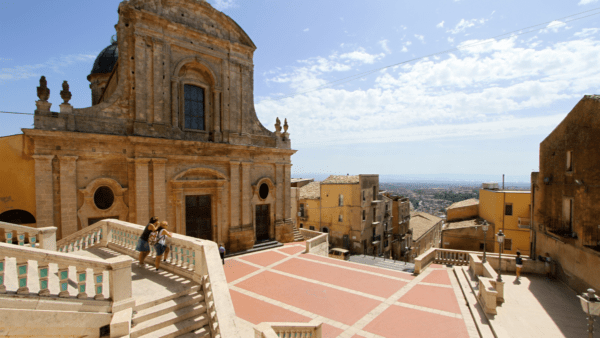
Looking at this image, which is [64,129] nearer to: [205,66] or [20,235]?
[20,235]

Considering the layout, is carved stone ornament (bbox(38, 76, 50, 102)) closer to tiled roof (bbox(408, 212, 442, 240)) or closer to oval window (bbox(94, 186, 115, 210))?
oval window (bbox(94, 186, 115, 210))

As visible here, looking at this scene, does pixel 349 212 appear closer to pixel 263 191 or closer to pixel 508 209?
pixel 508 209

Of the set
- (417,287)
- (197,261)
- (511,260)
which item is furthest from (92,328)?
(511,260)

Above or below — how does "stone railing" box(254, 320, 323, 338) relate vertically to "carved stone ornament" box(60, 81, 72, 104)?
below

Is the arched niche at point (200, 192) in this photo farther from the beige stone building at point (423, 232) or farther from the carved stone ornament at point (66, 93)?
the beige stone building at point (423, 232)

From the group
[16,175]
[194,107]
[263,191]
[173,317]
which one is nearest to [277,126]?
[263,191]

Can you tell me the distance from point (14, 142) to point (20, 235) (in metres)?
5.06

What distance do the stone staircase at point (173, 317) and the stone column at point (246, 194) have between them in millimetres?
11522

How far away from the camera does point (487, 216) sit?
91.5ft

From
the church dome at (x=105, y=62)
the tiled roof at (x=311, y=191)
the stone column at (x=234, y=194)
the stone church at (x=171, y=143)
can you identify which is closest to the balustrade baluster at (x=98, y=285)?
the stone church at (x=171, y=143)

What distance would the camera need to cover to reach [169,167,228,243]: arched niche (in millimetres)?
16000

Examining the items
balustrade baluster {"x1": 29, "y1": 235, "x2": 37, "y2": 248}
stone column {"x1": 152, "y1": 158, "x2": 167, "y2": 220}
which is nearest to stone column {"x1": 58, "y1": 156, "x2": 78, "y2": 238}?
stone column {"x1": 152, "y1": 158, "x2": 167, "y2": 220}

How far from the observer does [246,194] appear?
1900 cm

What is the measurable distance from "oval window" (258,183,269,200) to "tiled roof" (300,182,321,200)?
63.8 ft
